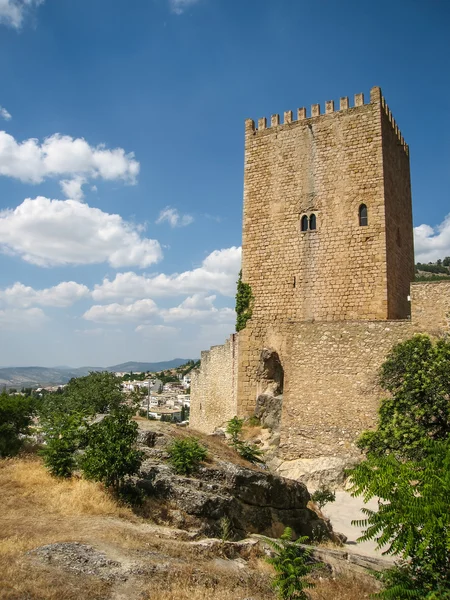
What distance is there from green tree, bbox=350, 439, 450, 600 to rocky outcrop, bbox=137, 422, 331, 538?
3.97m

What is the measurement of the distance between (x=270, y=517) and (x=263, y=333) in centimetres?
1081

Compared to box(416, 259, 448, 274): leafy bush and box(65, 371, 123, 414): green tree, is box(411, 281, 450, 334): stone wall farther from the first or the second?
box(416, 259, 448, 274): leafy bush

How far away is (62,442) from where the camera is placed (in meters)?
9.43

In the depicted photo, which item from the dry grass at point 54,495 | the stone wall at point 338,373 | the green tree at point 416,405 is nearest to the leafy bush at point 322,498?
the green tree at point 416,405

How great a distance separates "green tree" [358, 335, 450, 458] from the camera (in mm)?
11438

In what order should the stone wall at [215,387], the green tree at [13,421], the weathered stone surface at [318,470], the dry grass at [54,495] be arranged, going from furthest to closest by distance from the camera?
the stone wall at [215,387]
the weathered stone surface at [318,470]
the green tree at [13,421]
the dry grass at [54,495]

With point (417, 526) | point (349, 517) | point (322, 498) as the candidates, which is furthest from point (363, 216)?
point (417, 526)

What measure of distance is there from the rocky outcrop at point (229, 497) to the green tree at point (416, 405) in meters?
2.59

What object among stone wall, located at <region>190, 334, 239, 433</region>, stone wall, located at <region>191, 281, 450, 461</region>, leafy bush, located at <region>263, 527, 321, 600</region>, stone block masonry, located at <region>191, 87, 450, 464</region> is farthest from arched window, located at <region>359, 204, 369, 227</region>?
leafy bush, located at <region>263, 527, 321, 600</region>

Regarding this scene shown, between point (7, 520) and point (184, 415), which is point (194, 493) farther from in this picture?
point (184, 415)

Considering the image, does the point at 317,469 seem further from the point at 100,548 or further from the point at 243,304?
the point at 100,548

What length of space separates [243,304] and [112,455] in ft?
42.3

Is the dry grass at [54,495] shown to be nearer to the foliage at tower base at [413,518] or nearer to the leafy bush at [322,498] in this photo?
the foliage at tower base at [413,518]

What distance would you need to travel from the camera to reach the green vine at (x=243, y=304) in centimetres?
2058
